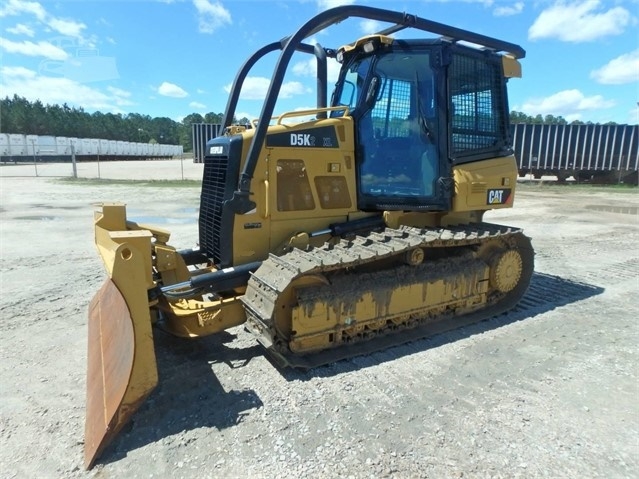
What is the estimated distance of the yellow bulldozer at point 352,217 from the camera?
12.6ft

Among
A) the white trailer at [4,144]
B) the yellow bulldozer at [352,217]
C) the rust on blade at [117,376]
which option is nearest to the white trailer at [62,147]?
the white trailer at [4,144]

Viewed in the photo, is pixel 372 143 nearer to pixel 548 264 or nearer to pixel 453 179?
pixel 453 179

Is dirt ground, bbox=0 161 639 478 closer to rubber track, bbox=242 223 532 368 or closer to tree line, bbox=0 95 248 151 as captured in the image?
rubber track, bbox=242 223 532 368

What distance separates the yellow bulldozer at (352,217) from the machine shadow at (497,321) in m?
0.08

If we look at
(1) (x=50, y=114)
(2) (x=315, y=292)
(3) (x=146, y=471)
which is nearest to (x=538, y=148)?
(2) (x=315, y=292)

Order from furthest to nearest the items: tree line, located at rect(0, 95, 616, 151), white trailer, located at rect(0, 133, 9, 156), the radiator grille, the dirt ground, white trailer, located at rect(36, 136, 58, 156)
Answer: tree line, located at rect(0, 95, 616, 151) < white trailer, located at rect(36, 136, 58, 156) < white trailer, located at rect(0, 133, 9, 156) < the radiator grille < the dirt ground

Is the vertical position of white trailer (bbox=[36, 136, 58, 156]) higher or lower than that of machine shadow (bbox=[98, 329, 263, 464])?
higher

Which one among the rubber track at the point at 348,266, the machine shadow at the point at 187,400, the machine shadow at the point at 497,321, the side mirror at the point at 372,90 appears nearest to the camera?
the machine shadow at the point at 187,400

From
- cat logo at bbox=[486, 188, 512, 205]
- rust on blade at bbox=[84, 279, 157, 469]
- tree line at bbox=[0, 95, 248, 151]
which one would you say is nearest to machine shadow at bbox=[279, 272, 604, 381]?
rust on blade at bbox=[84, 279, 157, 469]

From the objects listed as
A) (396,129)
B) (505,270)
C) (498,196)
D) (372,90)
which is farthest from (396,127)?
(505,270)

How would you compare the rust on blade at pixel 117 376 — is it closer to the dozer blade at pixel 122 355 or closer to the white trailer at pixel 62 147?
the dozer blade at pixel 122 355

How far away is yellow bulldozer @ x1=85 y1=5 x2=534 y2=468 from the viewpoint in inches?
A: 151

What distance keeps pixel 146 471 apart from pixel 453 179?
3.96 meters

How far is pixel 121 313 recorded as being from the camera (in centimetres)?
314
